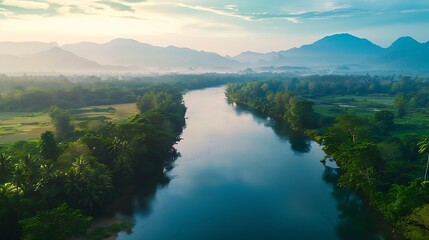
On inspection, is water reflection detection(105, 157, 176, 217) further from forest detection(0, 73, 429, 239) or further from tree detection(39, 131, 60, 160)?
tree detection(39, 131, 60, 160)

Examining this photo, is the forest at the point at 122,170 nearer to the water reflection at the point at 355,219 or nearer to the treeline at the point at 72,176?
the treeline at the point at 72,176

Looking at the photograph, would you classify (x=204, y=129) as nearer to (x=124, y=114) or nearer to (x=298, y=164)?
(x=124, y=114)

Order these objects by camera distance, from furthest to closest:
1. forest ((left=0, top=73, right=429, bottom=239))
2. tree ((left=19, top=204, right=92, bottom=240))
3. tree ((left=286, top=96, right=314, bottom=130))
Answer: tree ((left=286, top=96, right=314, bottom=130)) < forest ((left=0, top=73, right=429, bottom=239)) < tree ((left=19, top=204, right=92, bottom=240))

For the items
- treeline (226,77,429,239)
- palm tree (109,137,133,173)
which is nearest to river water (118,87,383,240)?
treeline (226,77,429,239)

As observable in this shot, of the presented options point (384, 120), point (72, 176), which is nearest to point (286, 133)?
point (384, 120)

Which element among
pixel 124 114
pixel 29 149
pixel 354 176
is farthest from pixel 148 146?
pixel 124 114

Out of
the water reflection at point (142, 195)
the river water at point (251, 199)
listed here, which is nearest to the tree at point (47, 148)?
the water reflection at point (142, 195)

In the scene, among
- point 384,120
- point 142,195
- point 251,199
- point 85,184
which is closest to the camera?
point 85,184

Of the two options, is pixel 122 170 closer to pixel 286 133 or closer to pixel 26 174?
pixel 26 174
